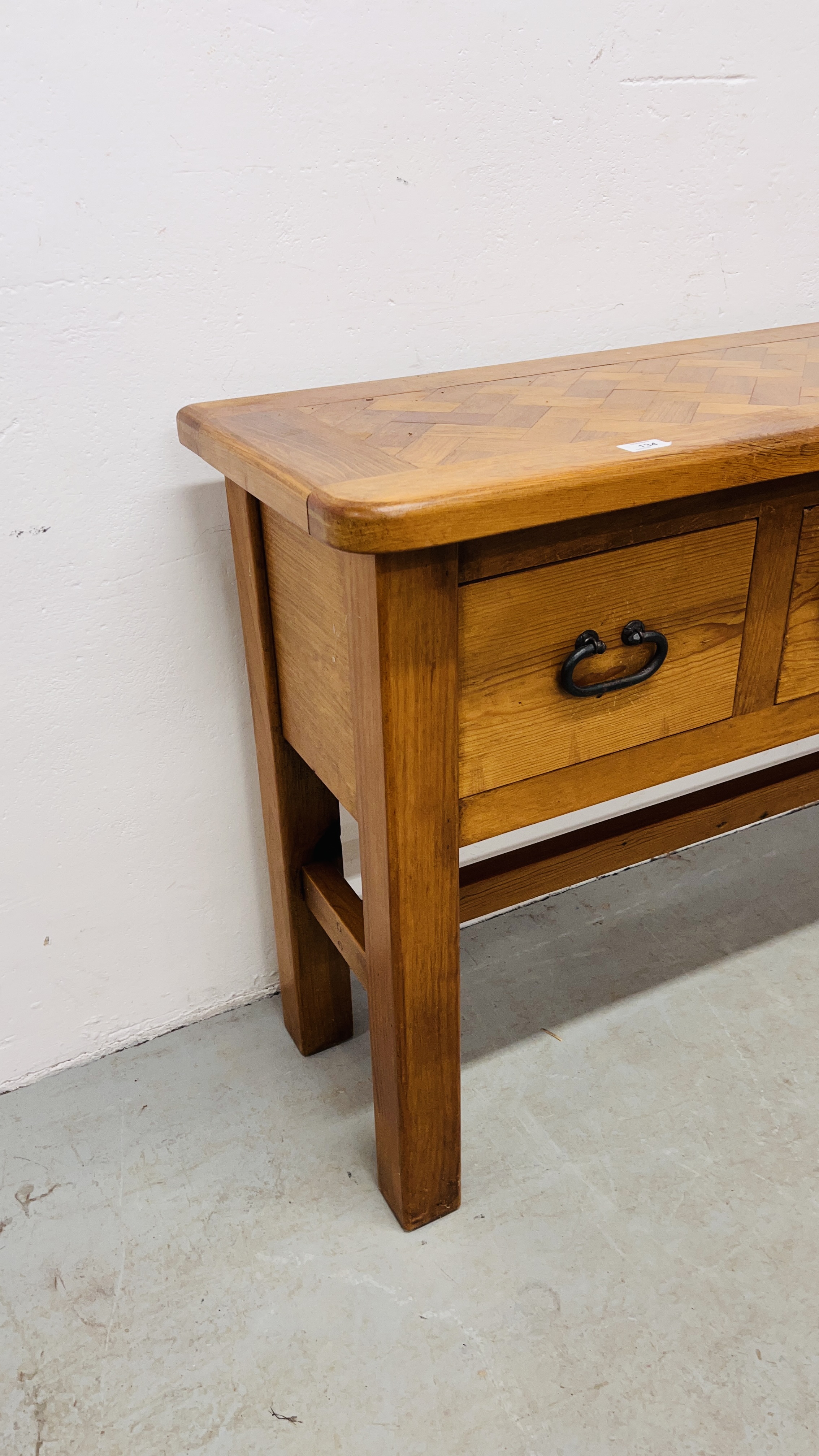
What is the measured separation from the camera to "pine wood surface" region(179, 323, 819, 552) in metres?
0.90

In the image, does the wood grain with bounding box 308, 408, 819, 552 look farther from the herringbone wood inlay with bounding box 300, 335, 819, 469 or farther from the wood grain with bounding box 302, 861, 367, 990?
the wood grain with bounding box 302, 861, 367, 990

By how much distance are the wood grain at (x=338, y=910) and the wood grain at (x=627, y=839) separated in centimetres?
14

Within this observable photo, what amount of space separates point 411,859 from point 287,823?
40 cm

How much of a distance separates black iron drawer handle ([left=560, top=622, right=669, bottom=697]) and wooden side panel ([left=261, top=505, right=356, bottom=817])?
0.77ft

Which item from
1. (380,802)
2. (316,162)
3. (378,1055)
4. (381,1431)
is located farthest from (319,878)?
(316,162)

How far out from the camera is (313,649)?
3.99ft

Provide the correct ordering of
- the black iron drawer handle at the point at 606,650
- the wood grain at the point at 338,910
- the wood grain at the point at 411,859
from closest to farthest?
1. the wood grain at the point at 411,859
2. the black iron drawer handle at the point at 606,650
3. the wood grain at the point at 338,910

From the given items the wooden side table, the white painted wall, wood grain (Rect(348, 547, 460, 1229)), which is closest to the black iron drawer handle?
the wooden side table

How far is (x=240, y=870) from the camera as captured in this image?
5.53ft

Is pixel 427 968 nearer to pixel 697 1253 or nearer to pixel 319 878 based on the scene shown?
pixel 319 878

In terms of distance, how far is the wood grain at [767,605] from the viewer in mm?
1167

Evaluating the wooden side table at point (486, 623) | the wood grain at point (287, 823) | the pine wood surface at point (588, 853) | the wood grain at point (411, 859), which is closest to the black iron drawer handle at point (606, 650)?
the wooden side table at point (486, 623)

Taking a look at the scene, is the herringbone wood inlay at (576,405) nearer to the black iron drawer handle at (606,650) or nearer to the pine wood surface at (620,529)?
the pine wood surface at (620,529)

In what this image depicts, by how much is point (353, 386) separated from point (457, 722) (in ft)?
1.92
